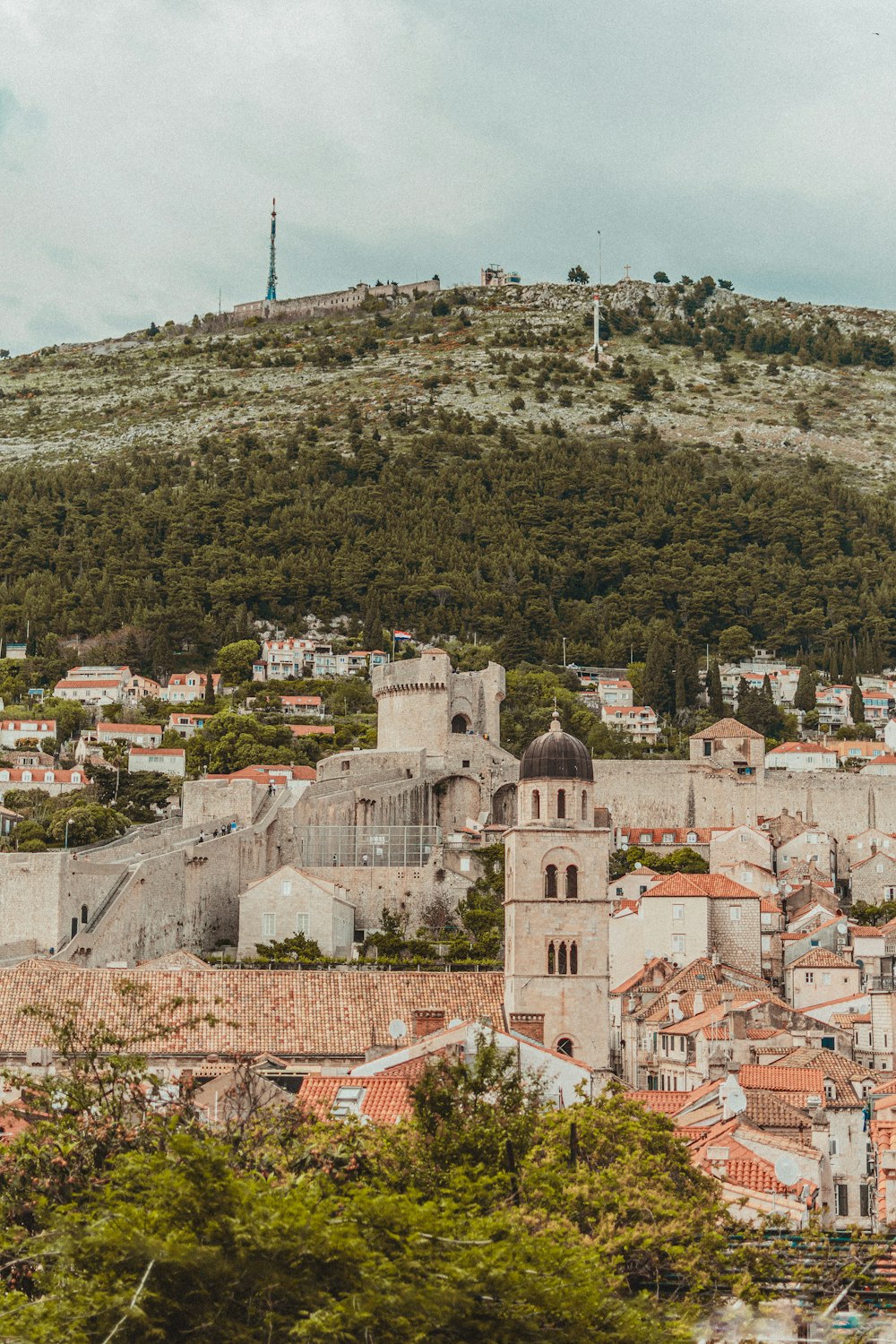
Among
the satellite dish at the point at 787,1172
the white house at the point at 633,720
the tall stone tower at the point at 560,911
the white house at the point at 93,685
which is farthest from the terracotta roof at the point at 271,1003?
the white house at the point at 93,685

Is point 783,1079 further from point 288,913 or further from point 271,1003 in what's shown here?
point 288,913

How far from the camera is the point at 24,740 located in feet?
316

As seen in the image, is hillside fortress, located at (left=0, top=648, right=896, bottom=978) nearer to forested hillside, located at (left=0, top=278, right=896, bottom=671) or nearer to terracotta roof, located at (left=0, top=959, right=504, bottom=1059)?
terracotta roof, located at (left=0, top=959, right=504, bottom=1059)

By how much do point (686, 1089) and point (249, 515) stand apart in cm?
10102

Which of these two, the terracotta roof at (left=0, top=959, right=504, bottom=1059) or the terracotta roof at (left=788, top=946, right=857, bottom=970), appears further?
the terracotta roof at (left=788, top=946, right=857, bottom=970)

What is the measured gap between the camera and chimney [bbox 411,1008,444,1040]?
34.2 m

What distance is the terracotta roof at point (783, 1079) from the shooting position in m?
34.0

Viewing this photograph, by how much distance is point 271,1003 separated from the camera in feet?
119

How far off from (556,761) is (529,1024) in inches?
204

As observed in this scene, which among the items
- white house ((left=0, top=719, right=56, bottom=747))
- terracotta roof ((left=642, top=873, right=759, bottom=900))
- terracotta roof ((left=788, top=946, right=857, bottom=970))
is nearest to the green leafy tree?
white house ((left=0, top=719, right=56, bottom=747))

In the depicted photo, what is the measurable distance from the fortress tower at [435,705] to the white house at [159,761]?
553 inches

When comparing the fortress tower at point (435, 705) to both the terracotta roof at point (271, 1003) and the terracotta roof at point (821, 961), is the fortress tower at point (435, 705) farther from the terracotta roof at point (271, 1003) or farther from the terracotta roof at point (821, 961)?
the terracotta roof at point (271, 1003)

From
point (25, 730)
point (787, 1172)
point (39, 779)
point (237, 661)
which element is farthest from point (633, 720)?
point (787, 1172)

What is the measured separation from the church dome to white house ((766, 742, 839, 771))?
52230 mm
